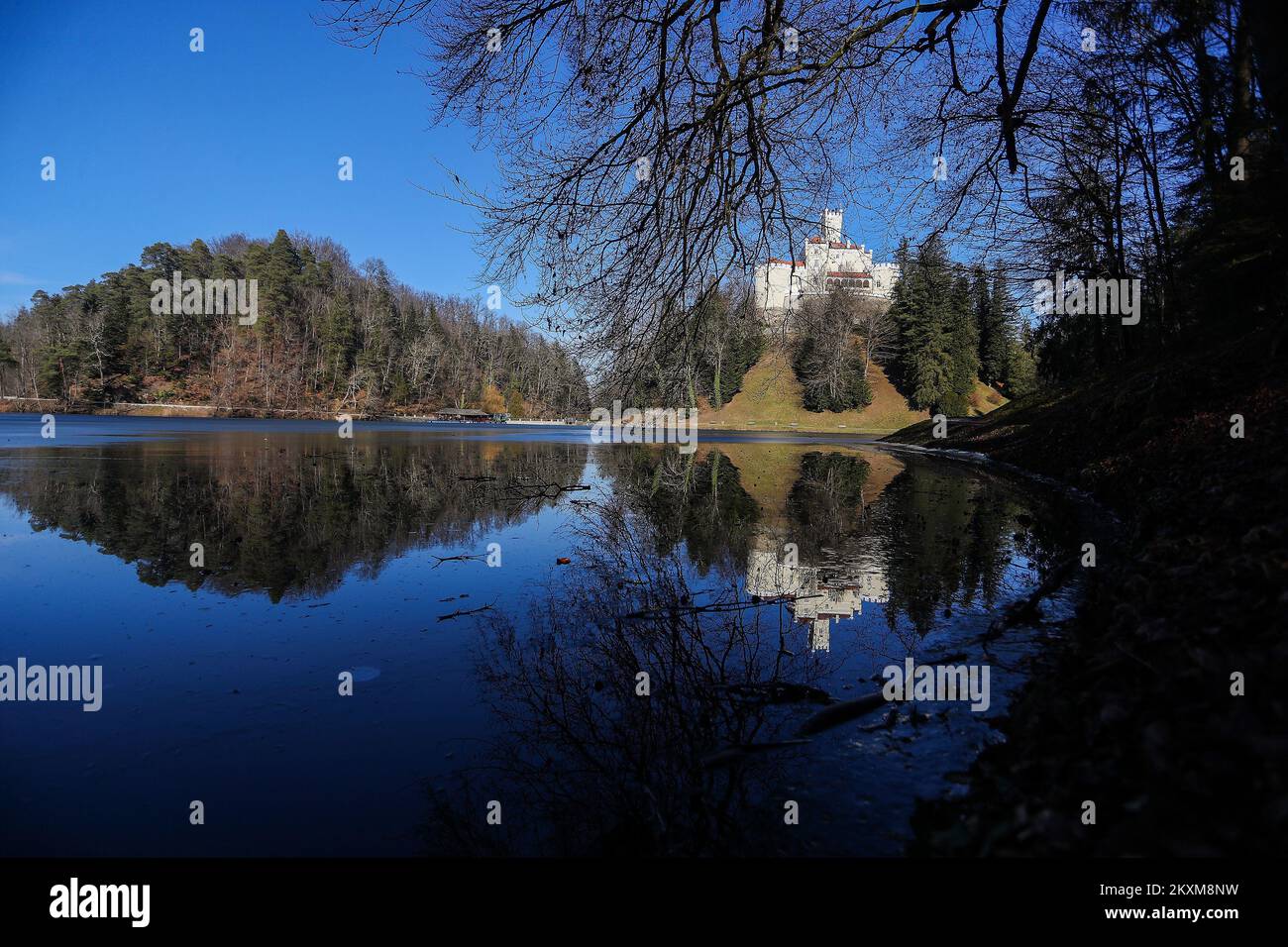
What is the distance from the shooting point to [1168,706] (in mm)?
2277

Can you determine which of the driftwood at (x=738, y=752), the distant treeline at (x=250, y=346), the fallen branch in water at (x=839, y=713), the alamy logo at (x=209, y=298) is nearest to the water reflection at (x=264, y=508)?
the driftwood at (x=738, y=752)

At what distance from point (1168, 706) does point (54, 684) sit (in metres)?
5.94

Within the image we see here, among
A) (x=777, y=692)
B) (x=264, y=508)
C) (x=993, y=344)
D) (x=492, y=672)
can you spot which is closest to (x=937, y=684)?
(x=777, y=692)

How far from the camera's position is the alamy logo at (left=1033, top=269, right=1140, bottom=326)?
20969 millimetres

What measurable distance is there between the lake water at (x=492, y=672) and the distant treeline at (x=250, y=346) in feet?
207

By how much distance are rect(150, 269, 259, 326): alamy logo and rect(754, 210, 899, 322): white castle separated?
265ft

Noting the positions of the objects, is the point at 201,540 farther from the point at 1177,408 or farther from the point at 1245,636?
the point at 1177,408

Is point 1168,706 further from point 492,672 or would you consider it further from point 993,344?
point 993,344

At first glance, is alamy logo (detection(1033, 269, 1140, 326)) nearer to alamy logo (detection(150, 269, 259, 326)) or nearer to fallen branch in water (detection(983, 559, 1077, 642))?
fallen branch in water (detection(983, 559, 1077, 642))

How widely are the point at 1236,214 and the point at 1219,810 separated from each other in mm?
12688

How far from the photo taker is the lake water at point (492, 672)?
2594mm

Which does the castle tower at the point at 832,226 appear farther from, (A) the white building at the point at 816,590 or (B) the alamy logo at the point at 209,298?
(B) the alamy logo at the point at 209,298
